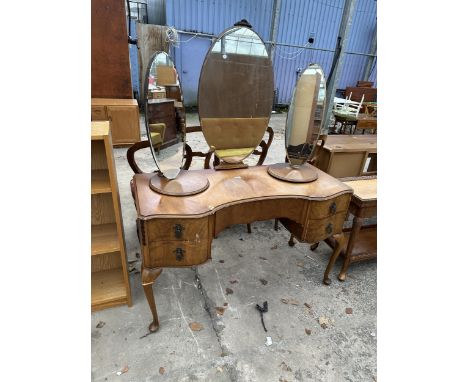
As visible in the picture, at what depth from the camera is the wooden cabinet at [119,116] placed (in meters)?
4.39

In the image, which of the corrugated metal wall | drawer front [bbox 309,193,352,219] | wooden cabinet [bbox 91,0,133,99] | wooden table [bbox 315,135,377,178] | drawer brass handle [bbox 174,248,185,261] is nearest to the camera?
drawer brass handle [bbox 174,248,185,261]

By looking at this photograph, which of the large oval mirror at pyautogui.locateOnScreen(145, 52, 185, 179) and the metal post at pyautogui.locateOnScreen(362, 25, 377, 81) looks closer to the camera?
the large oval mirror at pyautogui.locateOnScreen(145, 52, 185, 179)

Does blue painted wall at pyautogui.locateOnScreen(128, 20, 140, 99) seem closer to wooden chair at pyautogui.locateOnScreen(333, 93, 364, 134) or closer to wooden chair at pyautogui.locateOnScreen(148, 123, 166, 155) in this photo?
wooden chair at pyautogui.locateOnScreen(333, 93, 364, 134)

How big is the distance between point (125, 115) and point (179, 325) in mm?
3796

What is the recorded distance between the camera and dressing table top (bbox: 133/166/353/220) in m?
1.43

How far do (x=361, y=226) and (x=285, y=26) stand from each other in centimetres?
799

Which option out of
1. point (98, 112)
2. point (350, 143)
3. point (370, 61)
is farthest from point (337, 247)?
point (370, 61)

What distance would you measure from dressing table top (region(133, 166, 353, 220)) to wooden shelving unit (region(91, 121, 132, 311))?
0.66 ft

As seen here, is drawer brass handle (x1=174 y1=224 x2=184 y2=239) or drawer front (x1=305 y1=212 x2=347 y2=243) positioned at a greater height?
drawer brass handle (x1=174 y1=224 x2=184 y2=239)

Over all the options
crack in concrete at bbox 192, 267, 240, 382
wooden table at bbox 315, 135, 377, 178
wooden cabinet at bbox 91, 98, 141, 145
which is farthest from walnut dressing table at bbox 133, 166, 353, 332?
wooden cabinet at bbox 91, 98, 141, 145

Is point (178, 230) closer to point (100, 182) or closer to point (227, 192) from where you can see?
point (227, 192)

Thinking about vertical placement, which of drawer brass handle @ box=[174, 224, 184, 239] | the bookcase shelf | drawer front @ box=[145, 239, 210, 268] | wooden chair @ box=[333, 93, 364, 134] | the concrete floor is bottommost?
the concrete floor

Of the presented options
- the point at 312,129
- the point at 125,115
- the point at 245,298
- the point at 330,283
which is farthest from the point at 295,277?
the point at 125,115

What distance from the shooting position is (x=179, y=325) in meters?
1.81
